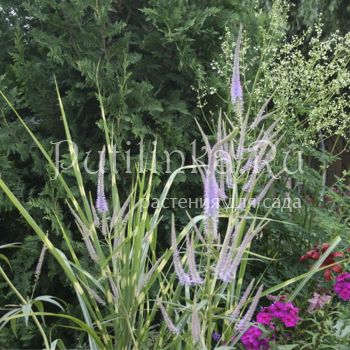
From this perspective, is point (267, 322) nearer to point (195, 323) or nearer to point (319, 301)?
point (319, 301)

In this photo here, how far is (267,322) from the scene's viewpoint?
7.46 feet

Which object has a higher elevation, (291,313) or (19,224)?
(19,224)

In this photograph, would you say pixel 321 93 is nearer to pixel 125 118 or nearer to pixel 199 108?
pixel 199 108

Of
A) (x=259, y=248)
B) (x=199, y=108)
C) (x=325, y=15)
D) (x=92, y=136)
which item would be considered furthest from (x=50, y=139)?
(x=325, y=15)

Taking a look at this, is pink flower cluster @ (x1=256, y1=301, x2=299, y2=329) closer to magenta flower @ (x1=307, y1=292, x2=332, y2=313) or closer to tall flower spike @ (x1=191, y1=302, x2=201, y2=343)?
magenta flower @ (x1=307, y1=292, x2=332, y2=313)

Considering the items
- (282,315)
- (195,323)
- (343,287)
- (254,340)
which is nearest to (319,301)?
(343,287)

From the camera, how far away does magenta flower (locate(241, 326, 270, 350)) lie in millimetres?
2227

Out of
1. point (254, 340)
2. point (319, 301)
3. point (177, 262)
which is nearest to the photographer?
point (177, 262)

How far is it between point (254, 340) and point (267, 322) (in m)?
0.09

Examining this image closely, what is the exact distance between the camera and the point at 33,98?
3041 millimetres

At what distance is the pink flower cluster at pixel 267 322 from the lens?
2230mm

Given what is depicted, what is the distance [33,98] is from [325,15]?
453 cm

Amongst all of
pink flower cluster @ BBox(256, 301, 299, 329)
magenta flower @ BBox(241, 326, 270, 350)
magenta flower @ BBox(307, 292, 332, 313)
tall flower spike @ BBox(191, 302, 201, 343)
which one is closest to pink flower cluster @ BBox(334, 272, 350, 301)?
magenta flower @ BBox(307, 292, 332, 313)

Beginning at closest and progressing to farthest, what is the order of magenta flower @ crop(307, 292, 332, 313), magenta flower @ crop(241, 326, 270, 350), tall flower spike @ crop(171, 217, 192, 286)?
tall flower spike @ crop(171, 217, 192, 286) → magenta flower @ crop(241, 326, 270, 350) → magenta flower @ crop(307, 292, 332, 313)
